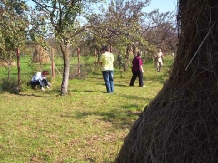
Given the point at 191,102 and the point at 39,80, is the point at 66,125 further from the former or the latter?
the point at 39,80

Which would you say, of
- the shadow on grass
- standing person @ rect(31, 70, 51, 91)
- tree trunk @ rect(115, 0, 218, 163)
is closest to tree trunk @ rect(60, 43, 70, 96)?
standing person @ rect(31, 70, 51, 91)

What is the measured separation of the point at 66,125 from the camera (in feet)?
22.0

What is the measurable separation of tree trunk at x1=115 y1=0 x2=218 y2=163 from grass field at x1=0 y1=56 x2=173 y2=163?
1.05m

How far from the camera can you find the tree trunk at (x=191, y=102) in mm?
1954

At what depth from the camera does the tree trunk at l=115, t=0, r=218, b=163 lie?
6.41 feet

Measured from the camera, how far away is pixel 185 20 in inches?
84.7

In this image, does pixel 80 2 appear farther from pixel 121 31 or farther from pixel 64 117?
pixel 64 117

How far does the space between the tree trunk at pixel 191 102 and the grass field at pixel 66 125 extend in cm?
105

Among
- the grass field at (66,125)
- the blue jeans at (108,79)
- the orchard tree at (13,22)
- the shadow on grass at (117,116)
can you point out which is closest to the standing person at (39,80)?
the grass field at (66,125)

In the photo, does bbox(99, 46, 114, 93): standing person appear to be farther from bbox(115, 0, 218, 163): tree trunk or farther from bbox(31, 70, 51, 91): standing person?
bbox(115, 0, 218, 163): tree trunk

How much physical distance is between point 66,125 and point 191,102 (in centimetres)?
497

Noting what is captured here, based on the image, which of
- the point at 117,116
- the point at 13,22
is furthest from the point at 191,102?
the point at 13,22

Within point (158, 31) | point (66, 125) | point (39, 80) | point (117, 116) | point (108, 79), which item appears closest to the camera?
point (66, 125)

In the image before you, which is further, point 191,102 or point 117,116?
point 117,116
